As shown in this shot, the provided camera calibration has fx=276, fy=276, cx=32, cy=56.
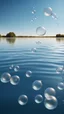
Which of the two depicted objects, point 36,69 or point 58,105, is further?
point 36,69

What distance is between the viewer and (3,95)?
34.2 ft

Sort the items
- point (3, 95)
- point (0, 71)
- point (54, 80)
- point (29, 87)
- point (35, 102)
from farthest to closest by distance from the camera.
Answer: point (0, 71) → point (54, 80) → point (29, 87) → point (3, 95) → point (35, 102)

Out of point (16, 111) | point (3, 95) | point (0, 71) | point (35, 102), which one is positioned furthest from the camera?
point (0, 71)

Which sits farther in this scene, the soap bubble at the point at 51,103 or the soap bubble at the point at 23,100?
the soap bubble at the point at 23,100

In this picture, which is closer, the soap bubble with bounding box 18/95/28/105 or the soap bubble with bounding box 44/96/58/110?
the soap bubble with bounding box 44/96/58/110

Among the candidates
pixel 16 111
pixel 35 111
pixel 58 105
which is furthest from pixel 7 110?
pixel 58 105

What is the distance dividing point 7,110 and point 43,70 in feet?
21.6

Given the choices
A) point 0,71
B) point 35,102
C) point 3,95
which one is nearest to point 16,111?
point 35,102

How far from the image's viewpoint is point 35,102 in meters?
9.53

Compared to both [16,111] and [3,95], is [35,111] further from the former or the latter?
[3,95]

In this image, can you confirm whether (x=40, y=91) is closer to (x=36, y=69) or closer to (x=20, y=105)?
(x=20, y=105)

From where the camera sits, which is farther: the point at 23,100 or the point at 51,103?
the point at 23,100

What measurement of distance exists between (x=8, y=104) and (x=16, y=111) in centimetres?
65

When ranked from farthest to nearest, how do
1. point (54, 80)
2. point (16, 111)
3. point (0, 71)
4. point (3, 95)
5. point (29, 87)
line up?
point (0, 71) → point (54, 80) → point (29, 87) → point (3, 95) → point (16, 111)
